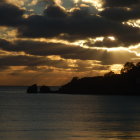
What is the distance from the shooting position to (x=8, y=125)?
70.8 meters

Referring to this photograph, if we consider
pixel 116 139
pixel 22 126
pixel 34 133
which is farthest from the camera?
pixel 22 126

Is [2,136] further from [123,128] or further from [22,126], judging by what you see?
[123,128]

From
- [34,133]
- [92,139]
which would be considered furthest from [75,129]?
[92,139]

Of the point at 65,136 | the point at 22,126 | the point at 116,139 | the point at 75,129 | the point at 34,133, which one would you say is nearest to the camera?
the point at 116,139

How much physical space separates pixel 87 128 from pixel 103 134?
8646 millimetres

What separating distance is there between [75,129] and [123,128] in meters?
7.96

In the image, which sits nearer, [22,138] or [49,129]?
[22,138]

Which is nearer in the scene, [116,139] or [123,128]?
[116,139]

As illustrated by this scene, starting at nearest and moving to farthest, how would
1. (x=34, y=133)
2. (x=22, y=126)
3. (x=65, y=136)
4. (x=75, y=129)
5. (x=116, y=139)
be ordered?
(x=116, y=139) → (x=65, y=136) → (x=34, y=133) → (x=75, y=129) → (x=22, y=126)

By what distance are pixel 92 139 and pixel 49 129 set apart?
13542mm

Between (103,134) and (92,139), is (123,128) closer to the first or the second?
(103,134)

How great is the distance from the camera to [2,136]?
5631cm

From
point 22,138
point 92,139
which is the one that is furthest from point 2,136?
point 92,139

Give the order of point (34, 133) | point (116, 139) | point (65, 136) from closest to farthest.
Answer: point (116, 139)
point (65, 136)
point (34, 133)
